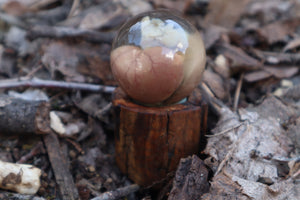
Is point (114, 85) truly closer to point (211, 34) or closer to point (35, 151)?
point (35, 151)

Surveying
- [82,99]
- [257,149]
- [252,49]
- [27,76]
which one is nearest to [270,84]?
[252,49]

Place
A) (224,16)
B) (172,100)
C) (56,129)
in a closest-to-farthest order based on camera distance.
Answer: (172,100), (56,129), (224,16)

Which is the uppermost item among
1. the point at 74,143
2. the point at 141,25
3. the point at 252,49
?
the point at 141,25

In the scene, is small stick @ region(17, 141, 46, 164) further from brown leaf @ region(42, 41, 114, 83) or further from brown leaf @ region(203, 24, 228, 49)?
brown leaf @ region(203, 24, 228, 49)

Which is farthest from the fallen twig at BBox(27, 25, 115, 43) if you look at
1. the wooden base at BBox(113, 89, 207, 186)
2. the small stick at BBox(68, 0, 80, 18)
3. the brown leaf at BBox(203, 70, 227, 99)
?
the brown leaf at BBox(203, 70, 227, 99)

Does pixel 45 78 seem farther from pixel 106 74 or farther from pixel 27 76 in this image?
pixel 106 74

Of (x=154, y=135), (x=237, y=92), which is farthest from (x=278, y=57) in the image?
(x=154, y=135)
